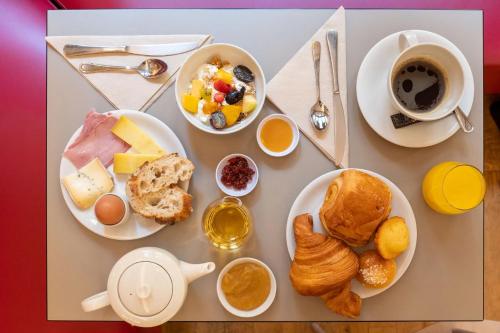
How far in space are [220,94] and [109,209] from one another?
0.41 meters

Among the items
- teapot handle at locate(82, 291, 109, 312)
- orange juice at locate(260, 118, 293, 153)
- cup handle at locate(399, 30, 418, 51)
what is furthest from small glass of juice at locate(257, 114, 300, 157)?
teapot handle at locate(82, 291, 109, 312)

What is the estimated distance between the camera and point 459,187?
1039 mm

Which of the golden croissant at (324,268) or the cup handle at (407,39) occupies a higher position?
the cup handle at (407,39)

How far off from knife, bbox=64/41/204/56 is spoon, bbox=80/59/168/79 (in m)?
0.03

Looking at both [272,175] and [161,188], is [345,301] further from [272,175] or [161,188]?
[161,188]

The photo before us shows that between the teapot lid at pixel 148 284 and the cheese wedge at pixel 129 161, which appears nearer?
the teapot lid at pixel 148 284

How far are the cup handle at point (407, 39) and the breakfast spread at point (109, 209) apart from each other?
2.71 feet

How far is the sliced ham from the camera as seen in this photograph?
112cm

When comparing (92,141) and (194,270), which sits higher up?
(92,141)

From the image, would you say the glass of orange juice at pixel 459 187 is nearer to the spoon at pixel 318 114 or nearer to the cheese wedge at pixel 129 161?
the spoon at pixel 318 114

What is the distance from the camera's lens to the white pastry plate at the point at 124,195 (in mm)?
1110

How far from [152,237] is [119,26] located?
59 centimetres

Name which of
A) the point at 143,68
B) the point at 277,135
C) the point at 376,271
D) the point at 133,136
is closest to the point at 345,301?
the point at 376,271

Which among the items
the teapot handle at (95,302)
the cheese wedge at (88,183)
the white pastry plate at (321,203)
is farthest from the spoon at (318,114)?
the teapot handle at (95,302)
